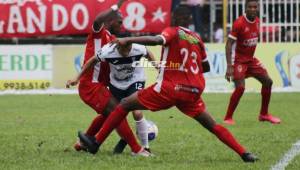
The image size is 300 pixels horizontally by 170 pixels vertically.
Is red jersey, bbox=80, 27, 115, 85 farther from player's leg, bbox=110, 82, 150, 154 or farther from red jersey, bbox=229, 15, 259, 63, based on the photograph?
red jersey, bbox=229, 15, 259, 63

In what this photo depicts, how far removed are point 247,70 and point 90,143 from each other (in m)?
5.13

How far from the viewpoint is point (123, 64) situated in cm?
1045

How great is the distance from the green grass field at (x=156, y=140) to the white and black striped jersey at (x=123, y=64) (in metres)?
0.85

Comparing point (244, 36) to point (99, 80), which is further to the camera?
point (244, 36)

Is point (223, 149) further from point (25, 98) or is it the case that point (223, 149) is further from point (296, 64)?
point (296, 64)

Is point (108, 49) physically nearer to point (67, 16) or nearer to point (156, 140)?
point (156, 140)

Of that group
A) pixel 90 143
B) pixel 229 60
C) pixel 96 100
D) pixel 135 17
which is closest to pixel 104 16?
pixel 96 100

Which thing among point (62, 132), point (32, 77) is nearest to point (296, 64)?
point (32, 77)

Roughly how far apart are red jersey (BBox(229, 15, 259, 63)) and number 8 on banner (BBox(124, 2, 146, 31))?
878 cm

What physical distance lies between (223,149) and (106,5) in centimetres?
1265

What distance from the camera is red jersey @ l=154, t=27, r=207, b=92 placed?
9445 mm

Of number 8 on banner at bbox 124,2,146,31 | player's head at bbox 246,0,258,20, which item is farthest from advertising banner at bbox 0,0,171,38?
player's head at bbox 246,0,258,20

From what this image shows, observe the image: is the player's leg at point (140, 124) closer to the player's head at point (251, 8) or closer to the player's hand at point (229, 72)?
the player's hand at point (229, 72)

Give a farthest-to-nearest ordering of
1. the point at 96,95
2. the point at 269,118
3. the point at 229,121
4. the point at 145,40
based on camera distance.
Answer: the point at 269,118 < the point at 229,121 < the point at 96,95 < the point at 145,40
